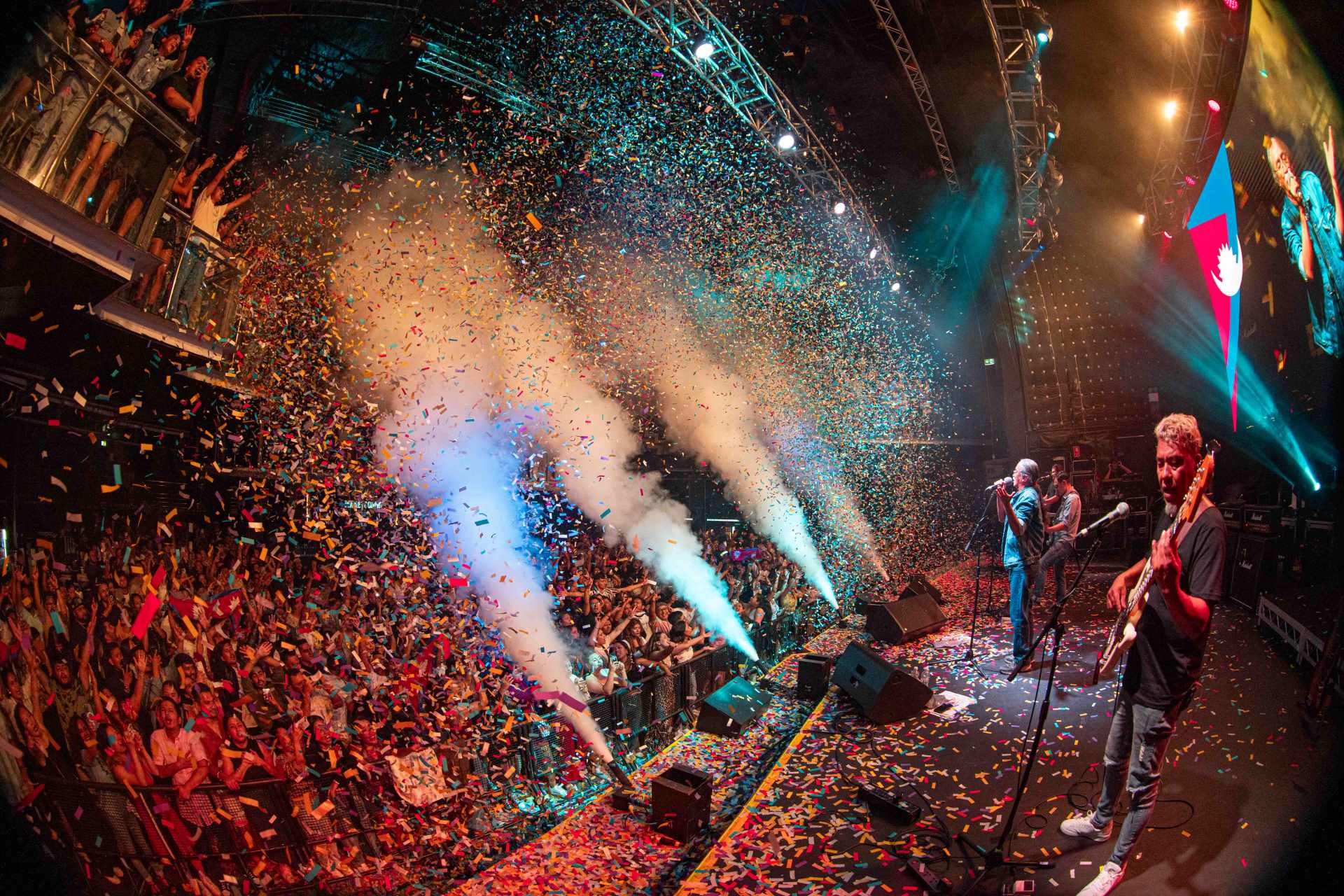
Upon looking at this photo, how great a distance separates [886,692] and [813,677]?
1.16 meters

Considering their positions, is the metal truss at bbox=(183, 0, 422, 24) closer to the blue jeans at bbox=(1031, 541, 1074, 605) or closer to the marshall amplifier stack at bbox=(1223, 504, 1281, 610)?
the blue jeans at bbox=(1031, 541, 1074, 605)

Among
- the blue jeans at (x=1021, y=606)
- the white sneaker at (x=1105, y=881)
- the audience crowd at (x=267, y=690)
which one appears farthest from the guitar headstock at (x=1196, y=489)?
the audience crowd at (x=267, y=690)

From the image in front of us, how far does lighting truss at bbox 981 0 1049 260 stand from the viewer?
815 cm

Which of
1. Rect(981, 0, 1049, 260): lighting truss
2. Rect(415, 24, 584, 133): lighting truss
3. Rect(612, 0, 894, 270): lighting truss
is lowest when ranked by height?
Rect(415, 24, 584, 133): lighting truss

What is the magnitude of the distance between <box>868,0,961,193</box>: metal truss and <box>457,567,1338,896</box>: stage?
8439mm

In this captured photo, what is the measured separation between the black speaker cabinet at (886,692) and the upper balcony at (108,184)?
702 cm

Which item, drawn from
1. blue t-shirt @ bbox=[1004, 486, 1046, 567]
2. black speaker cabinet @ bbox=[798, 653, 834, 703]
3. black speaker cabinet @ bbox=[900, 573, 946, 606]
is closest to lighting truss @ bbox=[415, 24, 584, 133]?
blue t-shirt @ bbox=[1004, 486, 1046, 567]

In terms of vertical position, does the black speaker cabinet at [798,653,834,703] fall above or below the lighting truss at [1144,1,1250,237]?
below

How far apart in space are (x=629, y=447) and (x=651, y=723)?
653 cm

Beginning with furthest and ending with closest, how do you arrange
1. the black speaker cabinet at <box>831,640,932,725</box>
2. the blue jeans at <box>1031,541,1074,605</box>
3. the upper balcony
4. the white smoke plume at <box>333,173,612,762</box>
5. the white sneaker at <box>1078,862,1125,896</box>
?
the white smoke plume at <box>333,173,612,762</box> < the blue jeans at <box>1031,541,1074,605</box> < the black speaker cabinet at <box>831,640,932,725</box> < the upper balcony < the white sneaker at <box>1078,862,1125,896</box>

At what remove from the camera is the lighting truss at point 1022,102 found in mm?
8148

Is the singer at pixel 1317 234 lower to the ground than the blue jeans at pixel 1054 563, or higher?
higher

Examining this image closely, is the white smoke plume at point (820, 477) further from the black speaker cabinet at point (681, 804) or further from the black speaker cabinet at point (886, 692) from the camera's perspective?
the black speaker cabinet at point (681, 804)

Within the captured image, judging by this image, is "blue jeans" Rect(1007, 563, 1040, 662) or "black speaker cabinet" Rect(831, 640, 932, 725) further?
"blue jeans" Rect(1007, 563, 1040, 662)
